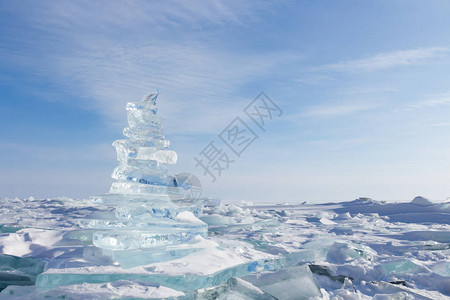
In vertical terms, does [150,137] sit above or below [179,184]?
above

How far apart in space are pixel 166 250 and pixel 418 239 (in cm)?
420

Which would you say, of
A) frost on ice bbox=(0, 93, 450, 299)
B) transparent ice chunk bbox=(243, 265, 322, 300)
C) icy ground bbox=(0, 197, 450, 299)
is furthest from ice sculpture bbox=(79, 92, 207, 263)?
transparent ice chunk bbox=(243, 265, 322, 300)

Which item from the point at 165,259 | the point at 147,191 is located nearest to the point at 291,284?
the point at 165,259

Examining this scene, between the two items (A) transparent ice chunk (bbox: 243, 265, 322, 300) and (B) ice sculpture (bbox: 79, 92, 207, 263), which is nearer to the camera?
(A) transparent ice chunk (bbox: 243, 265, 322, 300)

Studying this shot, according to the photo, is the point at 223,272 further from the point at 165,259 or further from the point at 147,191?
the point at 147,191

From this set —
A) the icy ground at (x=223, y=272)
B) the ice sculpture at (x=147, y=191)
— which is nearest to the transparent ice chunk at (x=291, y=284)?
the icy ground at (x=223, y=272)

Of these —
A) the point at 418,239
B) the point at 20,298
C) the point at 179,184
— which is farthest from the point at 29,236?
the point at 418,239

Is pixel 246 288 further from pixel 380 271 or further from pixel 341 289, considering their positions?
pixel 380 271

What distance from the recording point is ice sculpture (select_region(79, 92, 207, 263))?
3.47 meters

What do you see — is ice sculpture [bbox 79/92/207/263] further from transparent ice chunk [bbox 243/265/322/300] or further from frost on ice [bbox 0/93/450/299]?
→ transparent ice chunk [bbox 243/265/322/300]

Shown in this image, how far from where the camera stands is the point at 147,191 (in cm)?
373

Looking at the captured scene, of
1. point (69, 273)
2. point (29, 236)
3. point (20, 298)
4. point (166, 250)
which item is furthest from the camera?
point (29, 236)

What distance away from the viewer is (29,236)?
14.3 feet

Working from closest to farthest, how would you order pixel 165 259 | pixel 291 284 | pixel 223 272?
1. pixel 291 284
2. pixel 223 272
3. pixel 165 259
